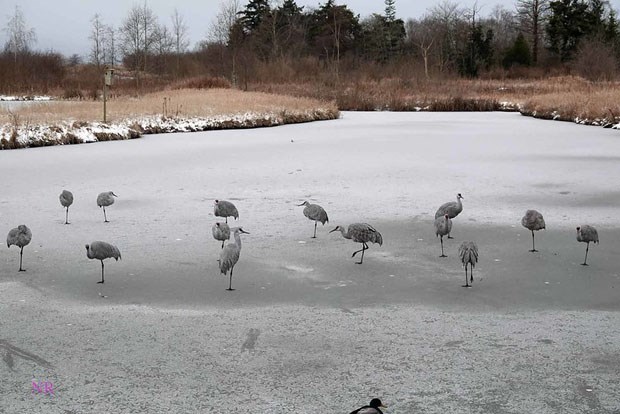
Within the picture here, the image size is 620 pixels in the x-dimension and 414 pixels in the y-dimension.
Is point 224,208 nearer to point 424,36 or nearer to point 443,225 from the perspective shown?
point 443,225

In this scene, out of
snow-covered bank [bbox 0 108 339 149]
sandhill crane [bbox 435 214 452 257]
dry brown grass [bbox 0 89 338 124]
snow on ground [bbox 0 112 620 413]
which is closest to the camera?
snow on ground [bbox 0 112 620 413]

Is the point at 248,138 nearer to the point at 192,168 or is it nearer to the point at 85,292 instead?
the point at 192,168

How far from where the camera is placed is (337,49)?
56.8 metres

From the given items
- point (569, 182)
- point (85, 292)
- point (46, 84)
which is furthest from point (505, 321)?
point (46, 84)

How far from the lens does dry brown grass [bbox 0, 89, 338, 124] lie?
19.5 metres

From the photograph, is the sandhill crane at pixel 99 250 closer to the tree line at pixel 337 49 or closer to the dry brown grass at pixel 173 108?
the dry brown grass at pixel 173 108

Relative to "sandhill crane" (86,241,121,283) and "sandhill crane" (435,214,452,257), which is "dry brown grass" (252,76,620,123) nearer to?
"sandhill crane" (435,214,452,257)

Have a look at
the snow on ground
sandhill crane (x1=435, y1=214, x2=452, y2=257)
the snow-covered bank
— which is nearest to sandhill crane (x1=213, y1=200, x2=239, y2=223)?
the snow on ground

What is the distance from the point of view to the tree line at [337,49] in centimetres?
4662

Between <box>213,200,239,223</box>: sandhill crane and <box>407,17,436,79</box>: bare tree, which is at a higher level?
<box>407,17,436,79</box>: bare tree

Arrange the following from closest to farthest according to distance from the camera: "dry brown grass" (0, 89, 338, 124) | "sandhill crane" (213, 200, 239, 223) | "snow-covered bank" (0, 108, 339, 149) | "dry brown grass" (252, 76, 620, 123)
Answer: "sandhill crane" (213, 200, 239, 223) < "snow-covered bank" (0, 108, 339, 149) < "dry brown grass" (0, 89, 338, 124) < "dry brown grass" (252, 76, 620, 123)

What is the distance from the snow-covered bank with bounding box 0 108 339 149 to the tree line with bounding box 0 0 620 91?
61.9 ft

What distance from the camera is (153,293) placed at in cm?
530

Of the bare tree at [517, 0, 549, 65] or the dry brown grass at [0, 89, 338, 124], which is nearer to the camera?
the dry brown grass at [0, 89, 338, 124]
